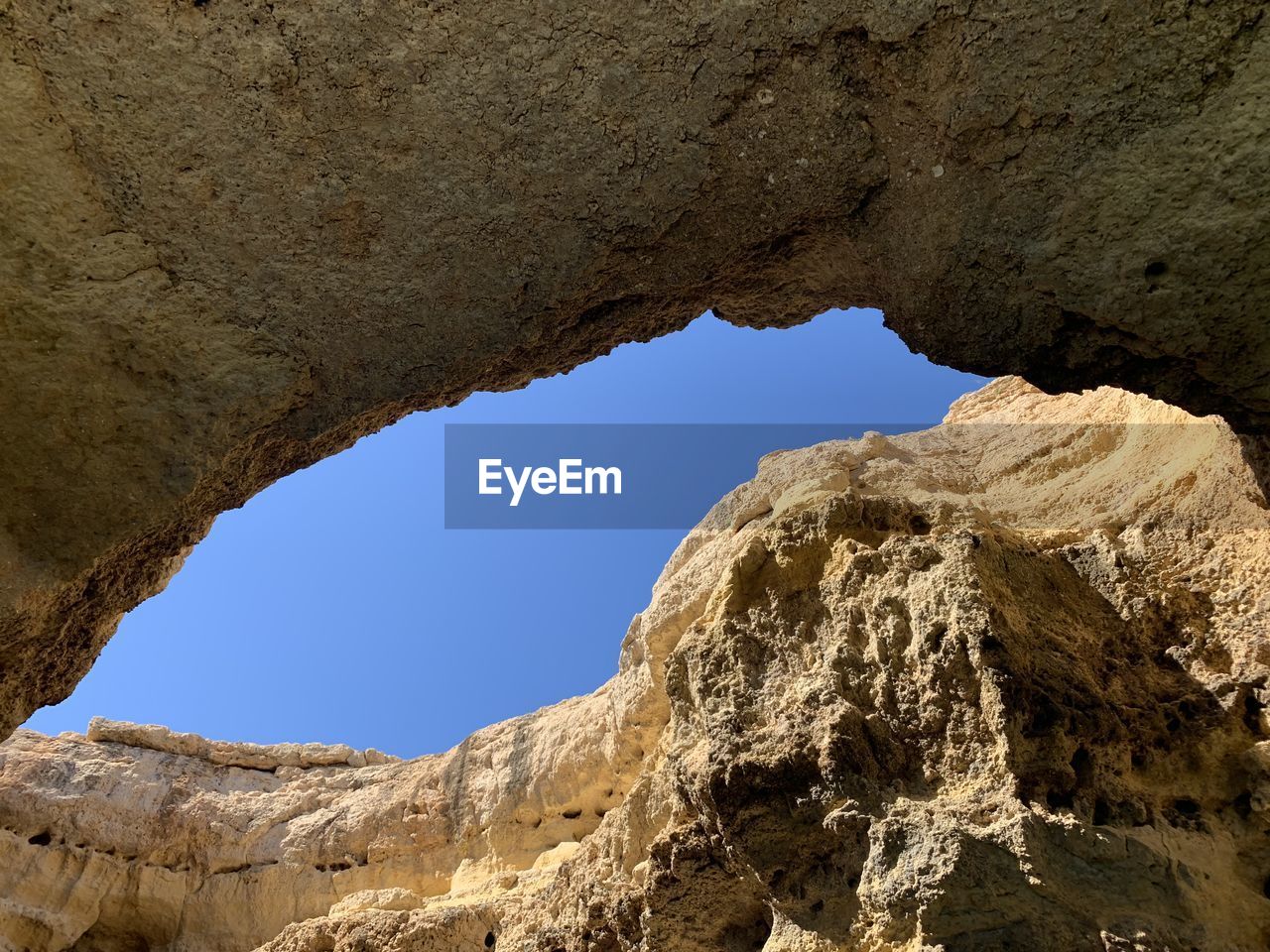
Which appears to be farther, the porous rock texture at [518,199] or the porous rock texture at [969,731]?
the porous rock texture at [969,731]

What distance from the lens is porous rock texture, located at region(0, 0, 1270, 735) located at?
2.61 m

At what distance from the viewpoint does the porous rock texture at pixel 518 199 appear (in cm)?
261

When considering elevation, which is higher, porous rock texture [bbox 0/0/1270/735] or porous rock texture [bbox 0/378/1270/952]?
porous rock texture [bbox 0/0/1270/735]

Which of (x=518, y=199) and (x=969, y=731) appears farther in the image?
(x=969, y=731)

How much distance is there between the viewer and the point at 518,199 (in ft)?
9.81

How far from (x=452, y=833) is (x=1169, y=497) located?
6.99 metres

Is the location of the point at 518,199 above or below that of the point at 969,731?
above

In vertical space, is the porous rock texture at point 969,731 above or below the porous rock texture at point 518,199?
below

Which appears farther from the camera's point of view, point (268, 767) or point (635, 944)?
point (268, 767)

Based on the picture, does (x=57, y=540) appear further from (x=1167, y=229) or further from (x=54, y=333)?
(x=1167, y=229)

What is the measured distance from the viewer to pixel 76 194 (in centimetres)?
284

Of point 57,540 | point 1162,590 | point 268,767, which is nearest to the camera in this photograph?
point 57,540

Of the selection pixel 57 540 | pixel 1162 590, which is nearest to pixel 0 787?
pixel 57 540

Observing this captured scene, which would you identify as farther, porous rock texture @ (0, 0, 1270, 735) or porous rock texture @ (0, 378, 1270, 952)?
porous rock texture @ (0, 378, 1270, 952)
